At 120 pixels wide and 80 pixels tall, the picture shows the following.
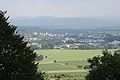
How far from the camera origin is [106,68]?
73.4 ft

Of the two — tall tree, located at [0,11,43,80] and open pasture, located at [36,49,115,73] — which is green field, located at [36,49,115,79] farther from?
tall tree, located at [0,11,43,80]

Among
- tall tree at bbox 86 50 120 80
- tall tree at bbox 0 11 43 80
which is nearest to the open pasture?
tall tree at bbox 86 50 120 80

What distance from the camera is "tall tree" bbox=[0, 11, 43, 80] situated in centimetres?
1518

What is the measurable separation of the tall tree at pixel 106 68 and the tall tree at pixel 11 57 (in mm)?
6448

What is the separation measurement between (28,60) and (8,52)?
6.98 ft

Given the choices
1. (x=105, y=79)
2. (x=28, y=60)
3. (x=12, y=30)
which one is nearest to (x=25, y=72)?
(x=28, y=60)

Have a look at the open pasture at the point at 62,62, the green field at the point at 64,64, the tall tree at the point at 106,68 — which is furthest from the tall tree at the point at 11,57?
the open pasture at the point at 62,62

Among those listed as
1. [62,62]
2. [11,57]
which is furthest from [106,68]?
[62,62]

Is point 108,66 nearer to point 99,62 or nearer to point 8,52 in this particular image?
point 99,62

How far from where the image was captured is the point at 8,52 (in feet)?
51.7

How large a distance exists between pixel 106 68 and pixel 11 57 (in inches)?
345

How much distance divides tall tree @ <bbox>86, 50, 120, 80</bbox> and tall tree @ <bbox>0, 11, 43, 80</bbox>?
254 inches

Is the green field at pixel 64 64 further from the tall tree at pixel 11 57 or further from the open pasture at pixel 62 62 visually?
the tall tree at pixel 11 57

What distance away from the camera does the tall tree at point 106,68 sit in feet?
72.8
